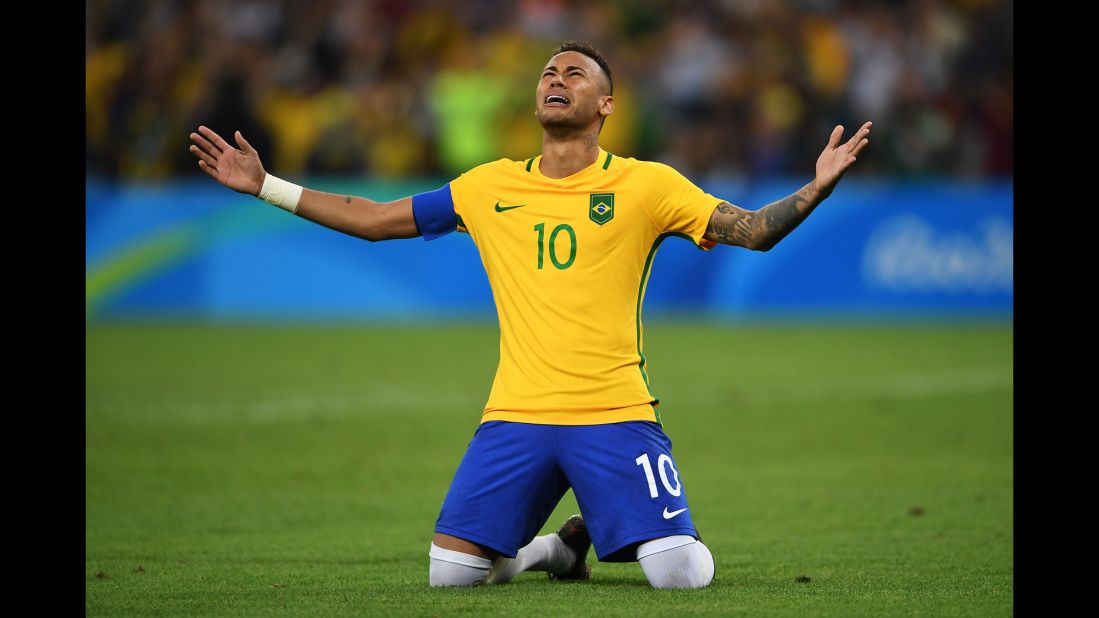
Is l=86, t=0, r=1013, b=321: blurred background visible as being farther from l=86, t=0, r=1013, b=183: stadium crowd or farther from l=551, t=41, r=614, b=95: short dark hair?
l=551, t=41, r=614, b=95: short dark hair

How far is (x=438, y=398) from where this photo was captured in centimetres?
1320

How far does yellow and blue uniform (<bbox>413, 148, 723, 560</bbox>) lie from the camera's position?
613cm

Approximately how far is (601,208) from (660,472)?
105cm

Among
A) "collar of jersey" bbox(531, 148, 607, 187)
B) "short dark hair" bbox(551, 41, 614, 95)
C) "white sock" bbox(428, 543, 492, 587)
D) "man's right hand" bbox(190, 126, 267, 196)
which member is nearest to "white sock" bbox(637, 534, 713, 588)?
"white sock" bbox(428, 543, 492, 587)

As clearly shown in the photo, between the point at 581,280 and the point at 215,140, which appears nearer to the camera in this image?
the point at 581,280

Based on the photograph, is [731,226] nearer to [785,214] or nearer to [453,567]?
[785,214]

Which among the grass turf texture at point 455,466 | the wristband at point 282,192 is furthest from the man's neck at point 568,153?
the grass turf texture at point 455,466

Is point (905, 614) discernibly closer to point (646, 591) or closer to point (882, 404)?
point (646, 591)

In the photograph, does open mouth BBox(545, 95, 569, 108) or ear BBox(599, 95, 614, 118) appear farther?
ear BBox(599, 95, 614, 118)

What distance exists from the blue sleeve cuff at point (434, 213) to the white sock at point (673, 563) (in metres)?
1.52

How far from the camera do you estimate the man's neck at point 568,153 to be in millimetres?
6363

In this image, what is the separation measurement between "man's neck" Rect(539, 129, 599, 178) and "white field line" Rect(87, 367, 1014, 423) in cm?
600

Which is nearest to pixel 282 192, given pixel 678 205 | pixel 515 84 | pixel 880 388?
pixel 678 205
